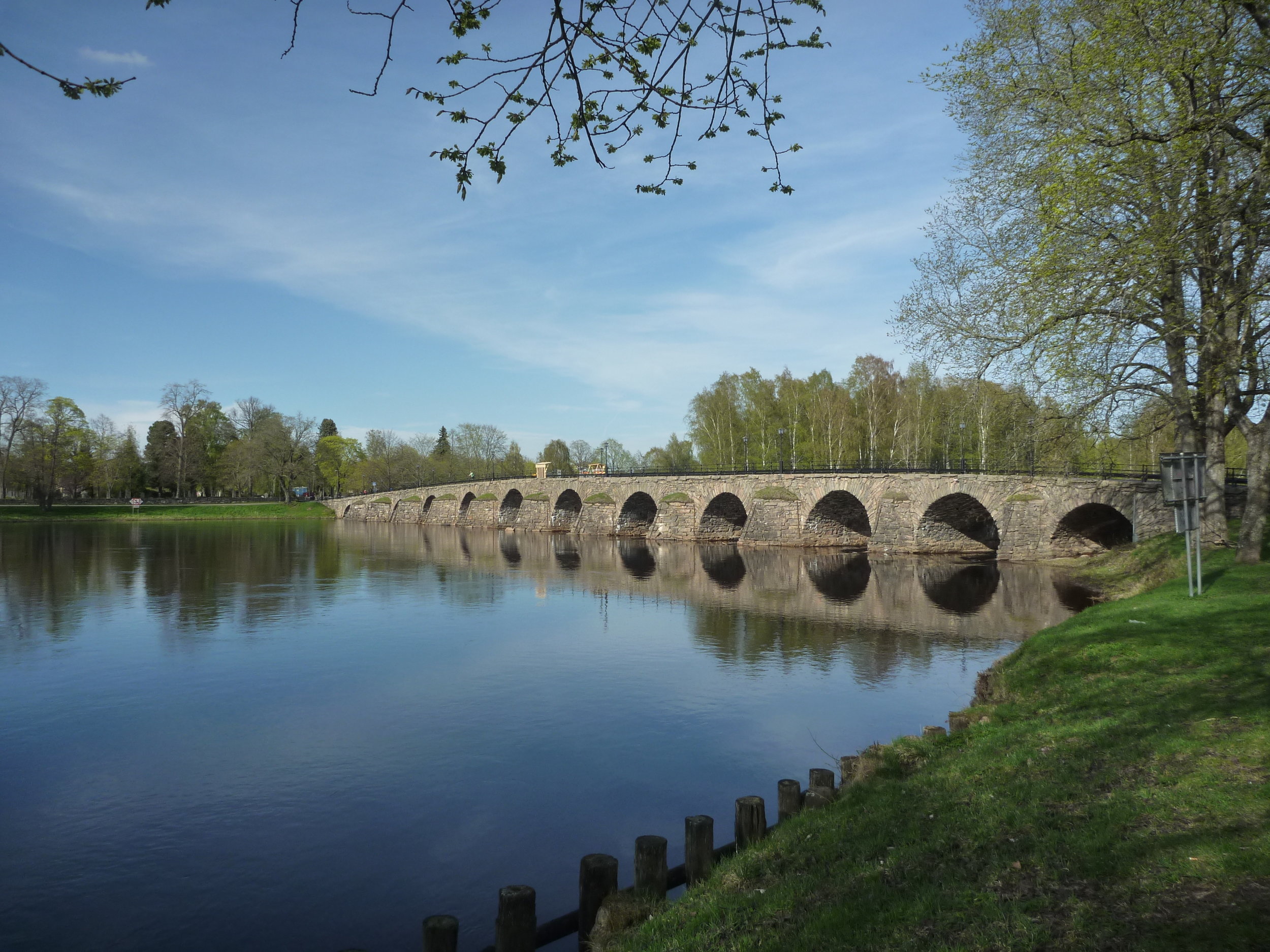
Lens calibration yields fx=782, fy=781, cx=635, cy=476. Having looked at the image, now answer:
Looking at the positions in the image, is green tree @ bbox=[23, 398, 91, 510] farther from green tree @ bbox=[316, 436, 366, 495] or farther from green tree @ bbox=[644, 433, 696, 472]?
green tree @ bbox=[644, 433, 696, 472]

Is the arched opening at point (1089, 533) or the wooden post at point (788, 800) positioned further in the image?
the arched opening at point (1089, 533)

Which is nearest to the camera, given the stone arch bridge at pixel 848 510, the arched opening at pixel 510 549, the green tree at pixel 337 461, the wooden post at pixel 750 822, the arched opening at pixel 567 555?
the wooden post at pixel 750 822

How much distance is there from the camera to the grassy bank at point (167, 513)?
7081 cm

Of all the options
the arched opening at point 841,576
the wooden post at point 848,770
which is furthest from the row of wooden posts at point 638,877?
the arched opening at point 841,576

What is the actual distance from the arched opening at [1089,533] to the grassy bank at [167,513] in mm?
76935

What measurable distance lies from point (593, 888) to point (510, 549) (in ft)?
148

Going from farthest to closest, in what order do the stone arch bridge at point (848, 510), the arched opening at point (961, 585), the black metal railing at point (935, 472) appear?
the stone arch bridge at point (848, 510), the black metal railing at point (935, 472), the arched opening at point (961, 585)

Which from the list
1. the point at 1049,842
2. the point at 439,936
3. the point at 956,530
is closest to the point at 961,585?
the point at 956,530

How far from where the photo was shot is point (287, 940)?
25.7ft

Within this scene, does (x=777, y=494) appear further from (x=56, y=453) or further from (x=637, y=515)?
(x=56, y=453)

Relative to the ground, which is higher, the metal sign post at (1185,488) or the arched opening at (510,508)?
the metal sign post at (1185,488)

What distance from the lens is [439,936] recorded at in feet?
18.8

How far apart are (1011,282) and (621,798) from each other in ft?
34.1

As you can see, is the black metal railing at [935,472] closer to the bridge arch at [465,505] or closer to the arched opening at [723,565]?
the bridge arch at [465,505]
